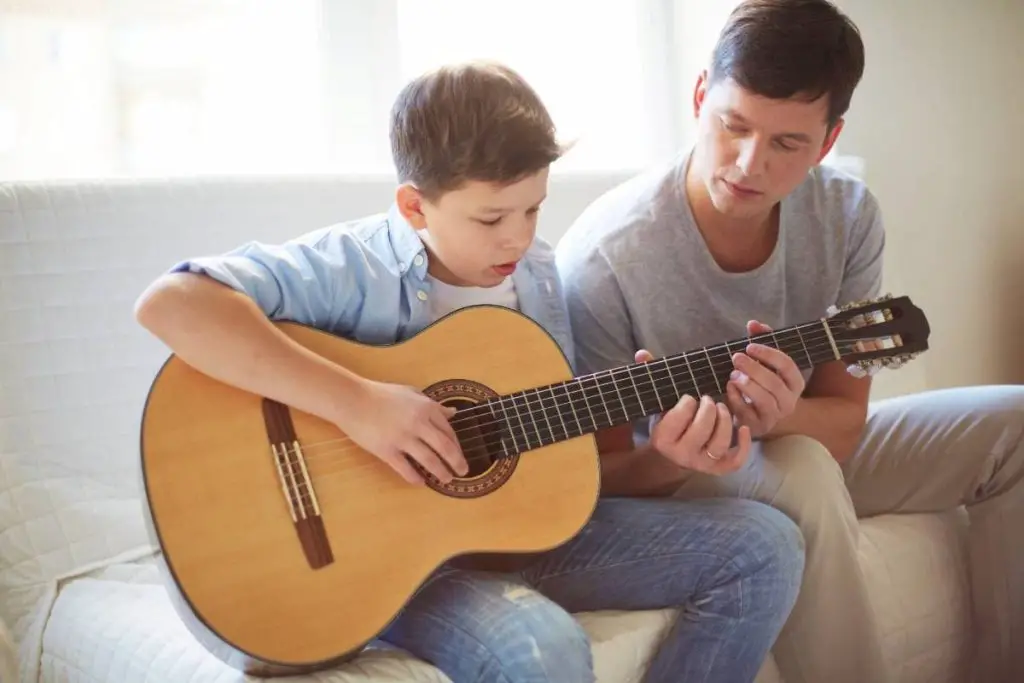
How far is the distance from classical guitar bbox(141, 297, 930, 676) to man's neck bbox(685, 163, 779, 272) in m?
0.20

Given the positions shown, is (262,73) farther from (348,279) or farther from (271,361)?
(271,361)

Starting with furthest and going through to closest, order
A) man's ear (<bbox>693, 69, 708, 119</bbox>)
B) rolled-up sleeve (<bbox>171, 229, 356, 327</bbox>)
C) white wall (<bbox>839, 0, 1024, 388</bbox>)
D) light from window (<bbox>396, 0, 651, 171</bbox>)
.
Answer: white wall (<bbox>839, 0, 1024, 388</bbox>)
light from window (<bbox>396, 0, 651, 171</bbox>)
man's ear (<bbox>693, 69, 708, 119</bbox>)
rolled-up sleeve (<bbox>171, 229, 356, 327</bbox>)

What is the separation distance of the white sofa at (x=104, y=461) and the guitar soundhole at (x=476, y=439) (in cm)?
21

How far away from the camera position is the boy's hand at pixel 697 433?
1115 millimetres

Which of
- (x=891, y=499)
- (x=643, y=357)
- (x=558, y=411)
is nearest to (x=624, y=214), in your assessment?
(x=643, y=357)

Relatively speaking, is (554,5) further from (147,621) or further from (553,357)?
(147,621)

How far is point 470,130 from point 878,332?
21.8 inches

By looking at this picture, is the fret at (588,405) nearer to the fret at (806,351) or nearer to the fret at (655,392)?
the fret at (655,392)

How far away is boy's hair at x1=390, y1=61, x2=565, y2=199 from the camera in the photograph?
110 centimetres

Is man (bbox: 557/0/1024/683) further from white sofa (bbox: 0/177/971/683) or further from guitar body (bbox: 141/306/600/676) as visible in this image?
guitar body (bbox: 141/306/600/676)

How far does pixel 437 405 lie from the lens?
3.43 ft

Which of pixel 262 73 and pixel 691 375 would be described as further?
pixel 262 73

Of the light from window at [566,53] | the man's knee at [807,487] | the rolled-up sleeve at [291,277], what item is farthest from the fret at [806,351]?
the light from window at [566,53]

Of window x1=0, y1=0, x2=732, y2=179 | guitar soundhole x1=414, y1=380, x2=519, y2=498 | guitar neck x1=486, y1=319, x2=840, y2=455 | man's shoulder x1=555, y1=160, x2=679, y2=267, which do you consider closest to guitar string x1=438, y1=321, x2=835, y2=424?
guitar neck x1=486, y1=319, x2=840, y2=455
